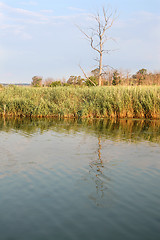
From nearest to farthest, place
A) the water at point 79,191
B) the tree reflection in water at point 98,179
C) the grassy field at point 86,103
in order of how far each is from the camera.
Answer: the water at point 79,191
the tree reflection in water at point 98,179
the grassy field at point 86,103

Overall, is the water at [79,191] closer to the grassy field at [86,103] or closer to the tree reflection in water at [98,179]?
the tree reflection in water at [98,179]

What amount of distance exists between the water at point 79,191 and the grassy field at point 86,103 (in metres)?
7.07

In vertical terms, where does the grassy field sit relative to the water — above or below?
above

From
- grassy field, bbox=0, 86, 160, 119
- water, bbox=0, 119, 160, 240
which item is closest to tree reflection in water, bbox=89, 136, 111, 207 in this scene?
water, bbox=0, 119, 160, 240

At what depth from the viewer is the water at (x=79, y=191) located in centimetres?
304

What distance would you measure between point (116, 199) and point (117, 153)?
277cm

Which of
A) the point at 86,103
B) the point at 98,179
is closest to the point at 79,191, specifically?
the point at 98,179

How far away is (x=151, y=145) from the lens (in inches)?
303

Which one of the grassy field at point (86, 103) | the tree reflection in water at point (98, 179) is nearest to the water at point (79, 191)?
the tree reflection in water at point (98, 179)

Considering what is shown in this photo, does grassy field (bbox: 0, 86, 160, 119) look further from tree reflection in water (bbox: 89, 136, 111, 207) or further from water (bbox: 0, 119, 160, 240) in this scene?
tree reflection in water (bbox: 89, 136, 111, 207)

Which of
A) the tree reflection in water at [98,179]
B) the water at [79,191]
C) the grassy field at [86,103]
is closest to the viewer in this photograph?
the water at [79,191]

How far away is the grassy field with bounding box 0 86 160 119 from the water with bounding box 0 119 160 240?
7074 mm

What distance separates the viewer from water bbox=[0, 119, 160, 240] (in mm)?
3035

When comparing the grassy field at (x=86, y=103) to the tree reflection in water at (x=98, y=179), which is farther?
the grassy field at (x=86, y=103)
